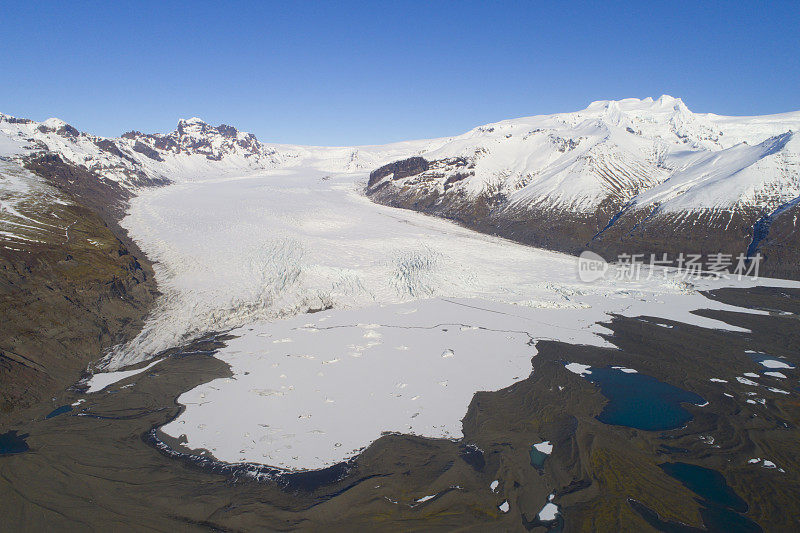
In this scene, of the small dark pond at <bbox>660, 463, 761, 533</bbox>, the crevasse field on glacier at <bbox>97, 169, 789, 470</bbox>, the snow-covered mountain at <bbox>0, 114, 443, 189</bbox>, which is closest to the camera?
the small dark pond at <bbox>660, 463, 761, 533</bbox>

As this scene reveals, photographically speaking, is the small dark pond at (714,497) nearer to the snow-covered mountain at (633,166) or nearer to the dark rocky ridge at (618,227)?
the dark rocky ridge at (618,227)

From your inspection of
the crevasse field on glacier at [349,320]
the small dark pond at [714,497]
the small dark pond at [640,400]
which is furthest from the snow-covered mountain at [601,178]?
the small dark pond at [714,497]

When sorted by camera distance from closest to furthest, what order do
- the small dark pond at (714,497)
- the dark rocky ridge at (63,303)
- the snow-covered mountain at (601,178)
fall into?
1. the small dark pond at (714,497)
2. the dark rocky ridge at (63,303)
3. the snow-covered mountain at (601,178)

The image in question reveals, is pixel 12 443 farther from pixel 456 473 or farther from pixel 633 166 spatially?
pixel 633 166

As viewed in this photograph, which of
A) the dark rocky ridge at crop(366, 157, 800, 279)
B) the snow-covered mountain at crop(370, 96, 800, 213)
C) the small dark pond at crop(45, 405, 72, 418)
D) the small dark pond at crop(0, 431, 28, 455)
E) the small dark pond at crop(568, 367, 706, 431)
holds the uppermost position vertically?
the snow-covered mountain at crop(370, 96, 800, 213)

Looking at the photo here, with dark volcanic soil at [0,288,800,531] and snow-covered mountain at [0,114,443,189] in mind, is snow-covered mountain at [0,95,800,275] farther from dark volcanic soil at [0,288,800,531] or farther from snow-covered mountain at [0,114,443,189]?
dark volcanic soil at [0,288,800,531]

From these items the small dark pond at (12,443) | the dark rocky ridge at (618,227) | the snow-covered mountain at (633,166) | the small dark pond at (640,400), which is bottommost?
the small dark pond at (12,443)

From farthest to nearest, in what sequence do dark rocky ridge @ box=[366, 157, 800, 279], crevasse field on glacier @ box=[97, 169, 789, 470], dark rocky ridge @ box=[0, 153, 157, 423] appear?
dark rocky ridge @ box=[366, 157, 800, 279]
dark rocky ridge @ box=[0, 153, 157, 423]
crevasse field on glacier @ box=[97, 169, 789, 470]

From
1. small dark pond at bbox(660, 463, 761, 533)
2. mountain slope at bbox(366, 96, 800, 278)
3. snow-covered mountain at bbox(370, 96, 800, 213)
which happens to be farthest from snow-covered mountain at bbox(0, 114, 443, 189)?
small dark pond at bbox(660, 463, 761, 533)
